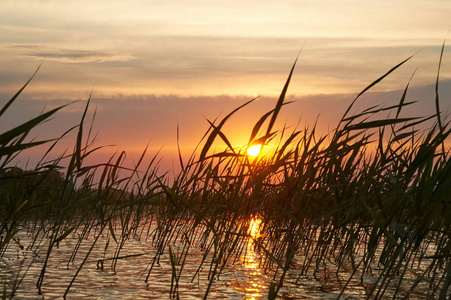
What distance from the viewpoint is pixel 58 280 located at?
5.23 metres

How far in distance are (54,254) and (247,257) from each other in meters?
2.20

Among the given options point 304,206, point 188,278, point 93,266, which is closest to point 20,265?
point 93,266

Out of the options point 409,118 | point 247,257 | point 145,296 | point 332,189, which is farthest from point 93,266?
point 409,118

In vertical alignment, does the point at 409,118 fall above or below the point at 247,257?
above

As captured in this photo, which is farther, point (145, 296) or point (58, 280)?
point (58, 280)

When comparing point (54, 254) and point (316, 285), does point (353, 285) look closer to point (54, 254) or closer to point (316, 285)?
point (316, 285)

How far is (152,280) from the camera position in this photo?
214 inches

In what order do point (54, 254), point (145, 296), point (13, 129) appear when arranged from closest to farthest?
point (13, 129)
point (145, 296)
point (54, 254)

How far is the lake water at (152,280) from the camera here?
481 cm

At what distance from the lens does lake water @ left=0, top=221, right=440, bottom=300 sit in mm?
4812

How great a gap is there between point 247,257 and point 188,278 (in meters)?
1.70

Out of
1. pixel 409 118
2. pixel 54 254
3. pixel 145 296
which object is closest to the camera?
pixel 409 118

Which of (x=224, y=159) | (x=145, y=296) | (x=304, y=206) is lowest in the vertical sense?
(x=145, y=296)

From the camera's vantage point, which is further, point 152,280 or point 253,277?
point 253,277
